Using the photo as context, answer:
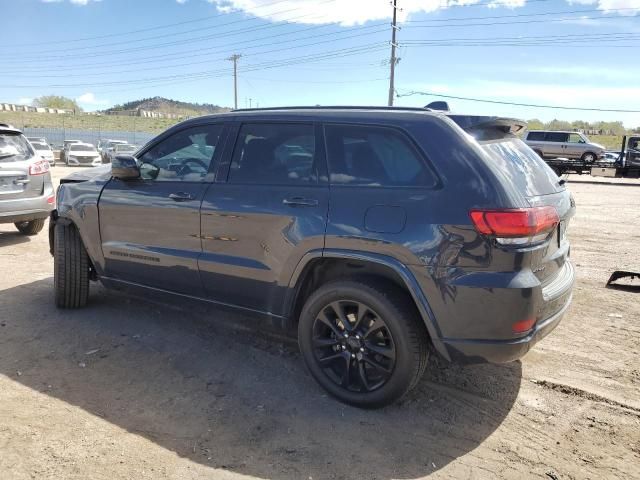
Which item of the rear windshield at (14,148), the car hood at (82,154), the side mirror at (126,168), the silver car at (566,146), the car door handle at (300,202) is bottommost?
the car door handle at (300,202)

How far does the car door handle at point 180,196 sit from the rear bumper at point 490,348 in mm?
2125

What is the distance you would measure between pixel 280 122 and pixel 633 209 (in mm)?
11977

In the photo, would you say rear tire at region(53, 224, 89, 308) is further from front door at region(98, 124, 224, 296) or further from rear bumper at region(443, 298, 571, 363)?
rear bumper at region(443, 298, 571, 363)

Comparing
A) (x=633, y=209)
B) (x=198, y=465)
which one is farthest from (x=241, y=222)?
(x=633, y=209)

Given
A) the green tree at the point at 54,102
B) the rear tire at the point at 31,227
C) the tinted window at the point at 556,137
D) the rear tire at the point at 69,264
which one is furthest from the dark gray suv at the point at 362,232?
→ the green tree at the point at 54,102

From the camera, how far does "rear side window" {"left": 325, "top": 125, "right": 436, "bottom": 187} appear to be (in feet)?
9.80

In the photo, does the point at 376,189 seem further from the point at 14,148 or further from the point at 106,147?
the point at 106,147

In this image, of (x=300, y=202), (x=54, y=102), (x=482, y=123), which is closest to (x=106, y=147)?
(x=300, y=202)

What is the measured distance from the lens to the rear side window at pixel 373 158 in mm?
2988

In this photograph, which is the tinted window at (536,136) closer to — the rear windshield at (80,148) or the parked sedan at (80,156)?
the parked sedan at (80,156)

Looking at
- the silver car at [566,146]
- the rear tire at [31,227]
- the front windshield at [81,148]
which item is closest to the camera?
the rear tire at [31,227]

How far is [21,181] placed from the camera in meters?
7.45

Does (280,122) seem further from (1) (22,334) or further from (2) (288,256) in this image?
(1) (22,334)

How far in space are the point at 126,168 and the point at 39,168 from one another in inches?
181
